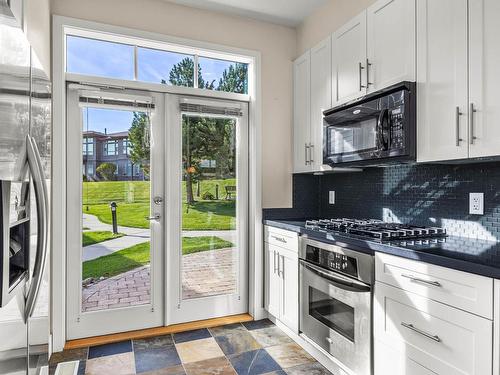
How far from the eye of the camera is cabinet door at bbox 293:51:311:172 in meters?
3.12

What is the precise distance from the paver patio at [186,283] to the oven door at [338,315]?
0.90 m

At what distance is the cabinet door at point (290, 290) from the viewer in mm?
2684

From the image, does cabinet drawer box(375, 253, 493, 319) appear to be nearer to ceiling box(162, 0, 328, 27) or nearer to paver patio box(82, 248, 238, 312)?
paver patio box(82, 248, 238, 312)

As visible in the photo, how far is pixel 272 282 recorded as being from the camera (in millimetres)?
3080

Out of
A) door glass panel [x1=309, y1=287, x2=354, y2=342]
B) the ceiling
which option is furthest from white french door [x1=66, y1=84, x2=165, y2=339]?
door glass panel [x1=309, y1=287, x2=354, y2=342]

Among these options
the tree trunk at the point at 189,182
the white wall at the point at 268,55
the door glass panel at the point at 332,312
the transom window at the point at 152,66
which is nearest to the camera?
the door glass panel at the point at 332,312

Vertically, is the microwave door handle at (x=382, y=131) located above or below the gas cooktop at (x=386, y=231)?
above

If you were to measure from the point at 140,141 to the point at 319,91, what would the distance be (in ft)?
5.20

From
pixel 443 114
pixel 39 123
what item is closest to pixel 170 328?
pixel 39 123

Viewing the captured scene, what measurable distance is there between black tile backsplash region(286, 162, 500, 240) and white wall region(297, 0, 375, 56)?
4.01 ft

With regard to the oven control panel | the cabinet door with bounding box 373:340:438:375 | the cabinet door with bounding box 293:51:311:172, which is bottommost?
the cabinet door with bounding box 373:340:438:375

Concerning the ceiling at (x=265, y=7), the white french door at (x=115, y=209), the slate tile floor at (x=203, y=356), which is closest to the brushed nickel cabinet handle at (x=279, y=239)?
the slate tile floor at (x=203, y=356)

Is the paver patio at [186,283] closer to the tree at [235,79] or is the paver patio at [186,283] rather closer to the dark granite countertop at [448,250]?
the dark granite countertop at [448,250]

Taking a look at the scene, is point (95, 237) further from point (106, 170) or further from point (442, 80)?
point (442, 80)
